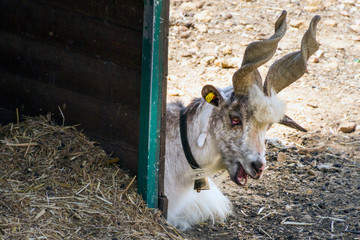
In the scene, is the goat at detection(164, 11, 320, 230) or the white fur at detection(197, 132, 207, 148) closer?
the goat at detection(164, 11, 320, 230)

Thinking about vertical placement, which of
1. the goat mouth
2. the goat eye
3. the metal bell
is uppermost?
the goat eye

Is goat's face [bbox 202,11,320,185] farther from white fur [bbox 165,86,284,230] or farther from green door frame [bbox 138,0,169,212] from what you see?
green door frame [bbox 138,0,169,212]

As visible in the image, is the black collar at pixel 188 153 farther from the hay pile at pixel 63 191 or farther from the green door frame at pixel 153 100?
the hay pile at pixel 63 191

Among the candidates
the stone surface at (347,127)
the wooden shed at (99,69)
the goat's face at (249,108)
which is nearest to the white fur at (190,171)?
the goat's face at (249,108)

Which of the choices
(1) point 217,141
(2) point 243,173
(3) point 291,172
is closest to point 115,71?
(1) point 217,141

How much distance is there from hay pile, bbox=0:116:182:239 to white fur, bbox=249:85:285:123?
1.10 metres

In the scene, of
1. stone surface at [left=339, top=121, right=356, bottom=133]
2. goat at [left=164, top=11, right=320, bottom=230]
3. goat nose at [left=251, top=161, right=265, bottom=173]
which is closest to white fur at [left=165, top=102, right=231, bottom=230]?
goat at [left=164, top=11, right=320, bottom=230]

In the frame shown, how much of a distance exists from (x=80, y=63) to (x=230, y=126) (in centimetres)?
127

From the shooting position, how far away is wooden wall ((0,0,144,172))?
4.28 m

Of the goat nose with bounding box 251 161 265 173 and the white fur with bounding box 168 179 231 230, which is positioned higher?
the goat nose with bounding box 251 161 265 173

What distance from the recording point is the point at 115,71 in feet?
14.3

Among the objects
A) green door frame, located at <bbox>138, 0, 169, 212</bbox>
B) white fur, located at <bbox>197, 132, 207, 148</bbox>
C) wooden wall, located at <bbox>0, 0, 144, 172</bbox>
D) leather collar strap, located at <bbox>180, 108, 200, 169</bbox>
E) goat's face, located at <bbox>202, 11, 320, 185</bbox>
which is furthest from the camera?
leather collar strap, located at <bbox>180, 108, 200, 169</bbox>

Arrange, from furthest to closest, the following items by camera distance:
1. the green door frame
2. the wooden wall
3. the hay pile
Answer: the wooden wall, the green door frame, the hay pile

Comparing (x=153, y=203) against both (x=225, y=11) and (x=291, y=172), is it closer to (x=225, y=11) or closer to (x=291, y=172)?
(x=291, y=172)
